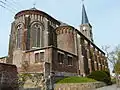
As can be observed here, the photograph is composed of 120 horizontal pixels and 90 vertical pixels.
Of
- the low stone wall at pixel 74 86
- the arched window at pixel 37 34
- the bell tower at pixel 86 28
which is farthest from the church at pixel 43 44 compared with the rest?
the bell tower at pixel 86 28

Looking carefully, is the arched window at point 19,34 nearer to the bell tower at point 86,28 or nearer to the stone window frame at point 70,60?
the stone window frame at point 70,60

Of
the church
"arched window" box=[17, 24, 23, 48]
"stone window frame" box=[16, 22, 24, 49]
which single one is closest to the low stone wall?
the church

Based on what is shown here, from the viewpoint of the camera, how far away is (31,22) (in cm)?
3575

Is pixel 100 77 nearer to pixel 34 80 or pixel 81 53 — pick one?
pixel 81 53

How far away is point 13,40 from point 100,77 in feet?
62.8

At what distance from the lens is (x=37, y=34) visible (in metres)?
35.8

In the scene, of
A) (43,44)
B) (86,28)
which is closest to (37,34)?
(43,44)

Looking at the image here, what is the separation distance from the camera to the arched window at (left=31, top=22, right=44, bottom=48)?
115 ft

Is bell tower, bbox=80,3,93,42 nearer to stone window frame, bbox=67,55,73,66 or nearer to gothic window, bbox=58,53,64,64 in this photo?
stone window frame, bbox=67,55,73,66

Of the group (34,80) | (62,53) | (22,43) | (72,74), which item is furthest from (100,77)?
(22,43)

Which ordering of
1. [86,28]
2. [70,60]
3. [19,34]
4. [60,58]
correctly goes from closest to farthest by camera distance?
[60,58]
[70,60]
[19,34]
[86,28]

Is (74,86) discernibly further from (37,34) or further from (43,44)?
(37,34)

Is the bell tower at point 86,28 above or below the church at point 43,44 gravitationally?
above

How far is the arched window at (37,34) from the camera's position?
35094mm
